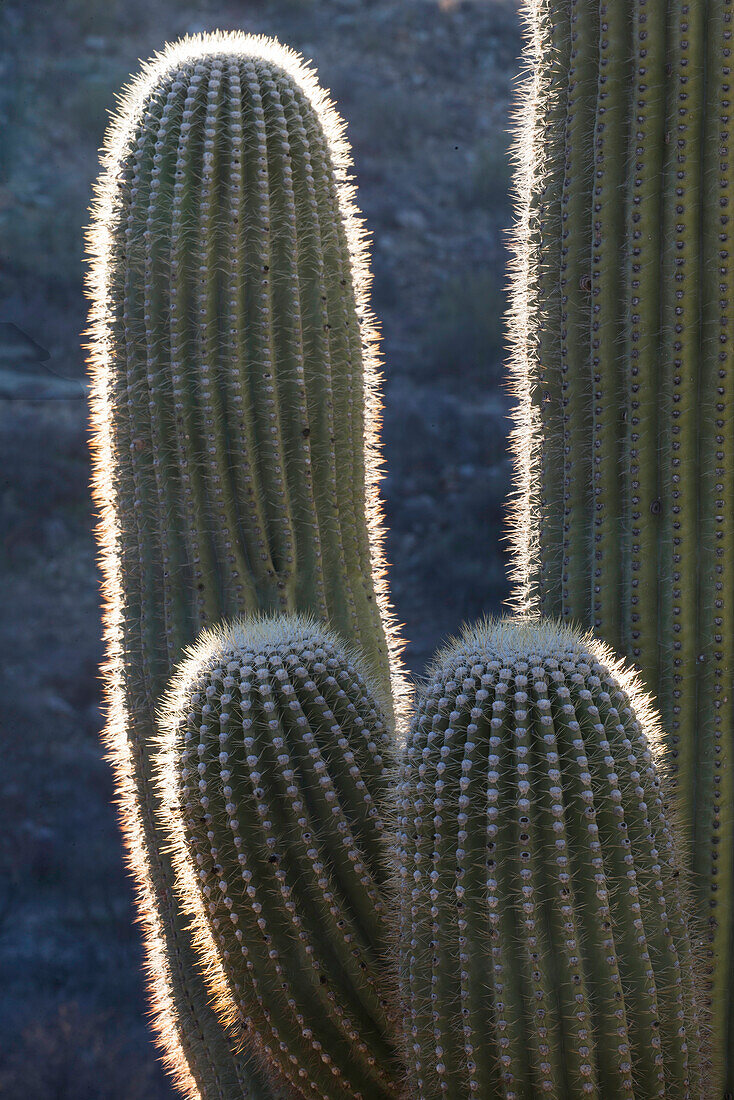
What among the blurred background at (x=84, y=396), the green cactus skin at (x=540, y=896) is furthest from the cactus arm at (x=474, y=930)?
the blurred background at (x=84, y=396)

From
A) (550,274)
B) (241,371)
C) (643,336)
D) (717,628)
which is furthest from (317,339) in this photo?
(717,628)

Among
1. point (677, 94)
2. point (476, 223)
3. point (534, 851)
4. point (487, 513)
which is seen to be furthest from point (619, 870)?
point (476, 223)

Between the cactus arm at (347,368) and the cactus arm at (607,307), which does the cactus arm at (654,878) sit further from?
the cactus arm at (347,368)

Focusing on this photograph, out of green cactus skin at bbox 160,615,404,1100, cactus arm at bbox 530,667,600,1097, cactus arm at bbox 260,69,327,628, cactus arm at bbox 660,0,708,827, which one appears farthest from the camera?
cactus arm at bbox 260,69,327,628

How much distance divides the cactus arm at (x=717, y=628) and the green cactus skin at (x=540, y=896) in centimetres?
61

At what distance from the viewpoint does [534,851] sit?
120 cm

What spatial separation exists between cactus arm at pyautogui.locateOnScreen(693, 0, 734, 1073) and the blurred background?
2703mm

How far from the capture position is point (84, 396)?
4.40m

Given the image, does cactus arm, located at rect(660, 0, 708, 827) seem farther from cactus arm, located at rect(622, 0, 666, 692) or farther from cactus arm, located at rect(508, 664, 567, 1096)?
cactus arm, located at rect(508, 664, 567, 1096)

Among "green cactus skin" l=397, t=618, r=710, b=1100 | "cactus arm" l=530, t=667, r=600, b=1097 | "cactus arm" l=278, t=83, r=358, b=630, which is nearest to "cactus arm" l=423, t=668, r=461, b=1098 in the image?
"green cactus skin" l=397, t=618, r=710, b=1100

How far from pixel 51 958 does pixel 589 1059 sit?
3152 mm

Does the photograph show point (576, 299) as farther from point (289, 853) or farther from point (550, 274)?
point (289, 853)

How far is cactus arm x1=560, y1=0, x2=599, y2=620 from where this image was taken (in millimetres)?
1860

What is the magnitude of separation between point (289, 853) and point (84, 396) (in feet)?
11.1
